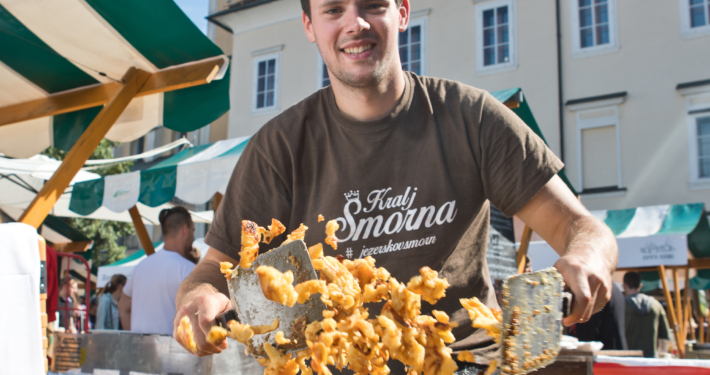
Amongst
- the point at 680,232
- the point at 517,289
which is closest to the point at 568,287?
the point at 517,289

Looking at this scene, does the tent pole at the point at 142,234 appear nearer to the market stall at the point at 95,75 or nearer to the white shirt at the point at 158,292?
the white shirt at the point at 158,292

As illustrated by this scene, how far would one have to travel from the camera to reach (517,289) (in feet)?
2.72

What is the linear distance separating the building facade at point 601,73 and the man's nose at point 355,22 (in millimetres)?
12132

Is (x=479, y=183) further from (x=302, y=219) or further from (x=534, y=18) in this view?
(x=534, y=18)

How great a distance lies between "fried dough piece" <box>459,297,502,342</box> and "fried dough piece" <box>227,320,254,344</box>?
36cm

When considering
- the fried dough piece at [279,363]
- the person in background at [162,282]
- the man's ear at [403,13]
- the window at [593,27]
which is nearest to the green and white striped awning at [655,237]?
the window at [593,27]

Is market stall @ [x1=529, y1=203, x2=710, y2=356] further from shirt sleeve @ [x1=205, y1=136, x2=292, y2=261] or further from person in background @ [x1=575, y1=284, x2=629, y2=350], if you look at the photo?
shirt sleeve @ [x1=205, y1=136, x2=292, y2=261]

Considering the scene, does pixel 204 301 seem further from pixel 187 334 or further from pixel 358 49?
pixel 358 49

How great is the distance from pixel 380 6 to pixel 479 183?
56cm

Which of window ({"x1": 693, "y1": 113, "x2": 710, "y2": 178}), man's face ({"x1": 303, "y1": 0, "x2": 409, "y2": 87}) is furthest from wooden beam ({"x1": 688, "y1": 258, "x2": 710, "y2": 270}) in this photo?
man's face ({"x1": 303, "y1": 0, "x2": 409, "y2": 87})

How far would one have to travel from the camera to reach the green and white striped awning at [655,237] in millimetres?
7793

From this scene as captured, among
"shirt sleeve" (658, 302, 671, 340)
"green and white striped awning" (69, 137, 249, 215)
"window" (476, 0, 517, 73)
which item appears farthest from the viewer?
"window" (476, 0, 517, 73)

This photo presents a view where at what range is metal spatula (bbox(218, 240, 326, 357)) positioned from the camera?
2.98 ft

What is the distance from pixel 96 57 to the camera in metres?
3.34
